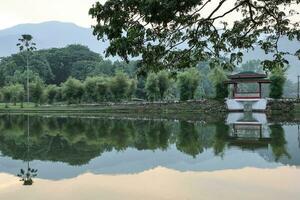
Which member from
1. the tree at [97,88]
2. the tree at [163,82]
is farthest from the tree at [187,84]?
the tree at [97,88]

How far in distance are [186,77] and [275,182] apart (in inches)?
1927

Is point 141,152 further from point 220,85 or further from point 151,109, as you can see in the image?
point 220,85

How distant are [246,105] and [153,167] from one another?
134ft

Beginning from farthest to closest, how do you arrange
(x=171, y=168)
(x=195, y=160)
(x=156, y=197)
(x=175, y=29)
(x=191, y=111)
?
1. (x=191, y=111)
2. (x=195, y=160)
3. (x=171, y=168)
4. (x=156, y=197)
5. (x=175, y=29)

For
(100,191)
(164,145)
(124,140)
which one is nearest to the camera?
(100,191)

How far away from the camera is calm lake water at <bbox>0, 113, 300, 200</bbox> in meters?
10.3

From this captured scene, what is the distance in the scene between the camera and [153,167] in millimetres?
14172

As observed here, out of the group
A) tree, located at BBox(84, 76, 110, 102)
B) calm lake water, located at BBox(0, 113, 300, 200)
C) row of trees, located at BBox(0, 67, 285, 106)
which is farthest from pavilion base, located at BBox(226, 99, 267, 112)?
calm lake water, located at BBox(0, 113, 300, 200)

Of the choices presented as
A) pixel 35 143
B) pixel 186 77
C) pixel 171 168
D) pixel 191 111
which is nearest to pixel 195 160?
pixel 171 168

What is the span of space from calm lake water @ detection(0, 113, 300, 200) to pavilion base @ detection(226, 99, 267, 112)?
1162 inches

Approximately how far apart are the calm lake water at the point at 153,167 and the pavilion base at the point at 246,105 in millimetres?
29518

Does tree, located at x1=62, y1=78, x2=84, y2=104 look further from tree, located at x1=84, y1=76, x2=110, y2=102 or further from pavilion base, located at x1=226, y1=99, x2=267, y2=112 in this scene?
pavilion base, located at x1=226, y1=99, x2=267, y2=112

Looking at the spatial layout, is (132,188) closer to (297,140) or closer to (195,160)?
(195,160)

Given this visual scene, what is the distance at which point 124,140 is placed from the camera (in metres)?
22.5
